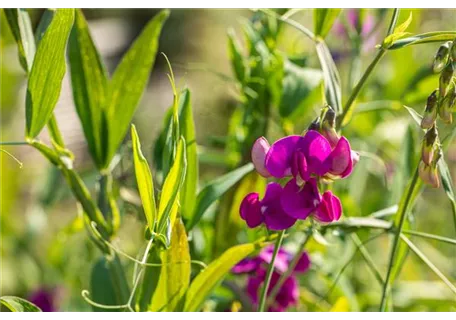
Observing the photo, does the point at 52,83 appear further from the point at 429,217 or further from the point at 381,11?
the point at 429,217

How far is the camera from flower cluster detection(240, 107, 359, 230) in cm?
65

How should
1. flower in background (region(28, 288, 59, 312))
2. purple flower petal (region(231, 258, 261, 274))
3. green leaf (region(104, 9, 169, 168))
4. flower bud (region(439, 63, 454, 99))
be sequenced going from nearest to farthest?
flower bud (region(439, 63, 454, 99)) → green leaf (region(104, 9, 169, 168)) → purple flower petal (region(231, 258, 261, 274)) → flower in background (region(28, 288, 59, 312))

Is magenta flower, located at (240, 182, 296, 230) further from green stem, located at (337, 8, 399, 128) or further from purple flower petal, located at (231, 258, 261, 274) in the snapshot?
purple flower petal, located at (231, 258, 261, 274)

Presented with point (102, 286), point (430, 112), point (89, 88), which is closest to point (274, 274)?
point (102, 286)

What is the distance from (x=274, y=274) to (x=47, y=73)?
16.0 inches

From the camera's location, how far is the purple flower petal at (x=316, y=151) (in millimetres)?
653

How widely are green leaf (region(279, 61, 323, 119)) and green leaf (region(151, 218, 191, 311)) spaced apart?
0.30 m

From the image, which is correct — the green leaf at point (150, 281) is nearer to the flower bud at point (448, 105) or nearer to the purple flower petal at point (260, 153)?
the purple flower petal at point (260, 153)

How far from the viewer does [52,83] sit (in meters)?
0.74

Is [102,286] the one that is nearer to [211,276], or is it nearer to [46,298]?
[211,276]

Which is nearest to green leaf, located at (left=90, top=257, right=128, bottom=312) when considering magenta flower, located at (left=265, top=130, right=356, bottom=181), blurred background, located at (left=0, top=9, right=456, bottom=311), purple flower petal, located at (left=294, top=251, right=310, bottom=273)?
blurred background, located at (left=0, top=9, right=456, bottom=311)

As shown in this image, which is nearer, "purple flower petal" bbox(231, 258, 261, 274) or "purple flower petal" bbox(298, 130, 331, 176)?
"purple flower petal" bbox(298, 130, 331, 176)
